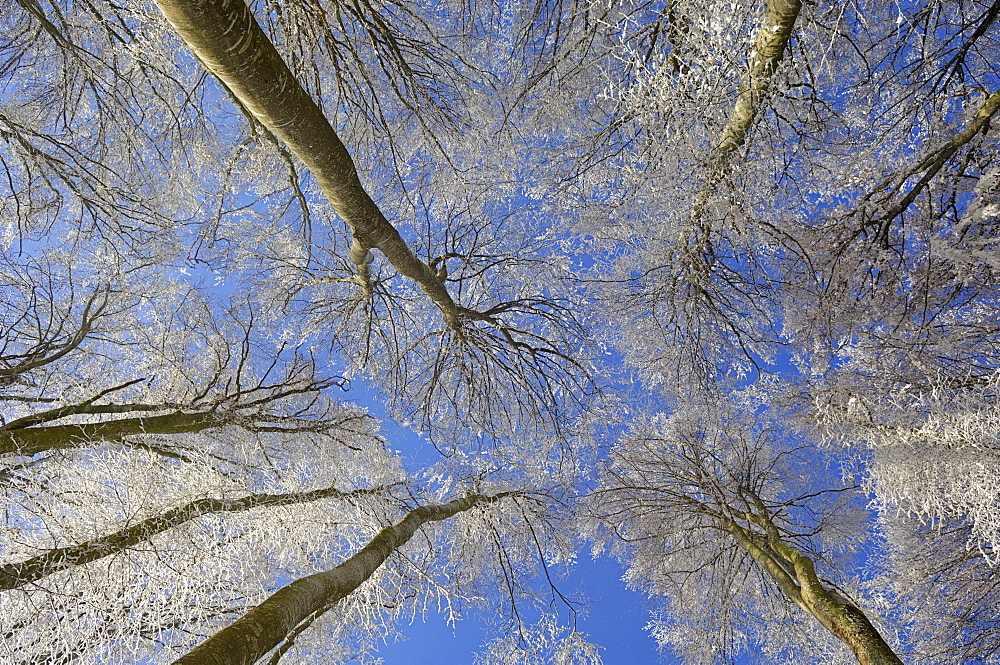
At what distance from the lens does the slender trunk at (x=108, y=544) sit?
2.80m

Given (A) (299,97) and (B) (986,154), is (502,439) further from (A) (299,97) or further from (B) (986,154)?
(B) (986,154)

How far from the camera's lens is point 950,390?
3996 millimetres

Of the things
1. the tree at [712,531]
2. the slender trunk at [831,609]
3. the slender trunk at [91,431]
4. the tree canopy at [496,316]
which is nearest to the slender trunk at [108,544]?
the tree canopy at [496,316]

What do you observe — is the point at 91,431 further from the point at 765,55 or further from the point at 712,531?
the point at 712,531

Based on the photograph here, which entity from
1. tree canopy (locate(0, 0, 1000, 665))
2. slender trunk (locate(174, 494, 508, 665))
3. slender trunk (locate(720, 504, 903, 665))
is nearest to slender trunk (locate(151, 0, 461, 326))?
tree canopy (locate(0, 0, 1000, 665))

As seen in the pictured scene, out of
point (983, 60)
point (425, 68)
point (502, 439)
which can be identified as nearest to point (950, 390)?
point (983, 60)

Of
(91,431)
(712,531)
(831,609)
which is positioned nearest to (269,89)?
(91,431)

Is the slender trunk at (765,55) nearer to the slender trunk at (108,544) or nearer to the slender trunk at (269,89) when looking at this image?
the slender trunk at (269,89)

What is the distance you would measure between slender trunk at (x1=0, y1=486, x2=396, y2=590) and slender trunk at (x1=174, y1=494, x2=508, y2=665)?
3.25 feet

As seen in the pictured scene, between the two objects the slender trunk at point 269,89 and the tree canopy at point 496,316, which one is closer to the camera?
the slender trunk at point 269,89

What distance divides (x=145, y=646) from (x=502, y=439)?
389 centimetres

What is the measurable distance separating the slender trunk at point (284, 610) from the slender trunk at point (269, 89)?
7.76 feet

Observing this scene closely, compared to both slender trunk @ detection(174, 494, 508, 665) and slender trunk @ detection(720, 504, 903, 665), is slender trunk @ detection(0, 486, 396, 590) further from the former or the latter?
slender trunk @ detection(720, 504, 903, 665)

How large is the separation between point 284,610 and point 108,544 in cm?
138
